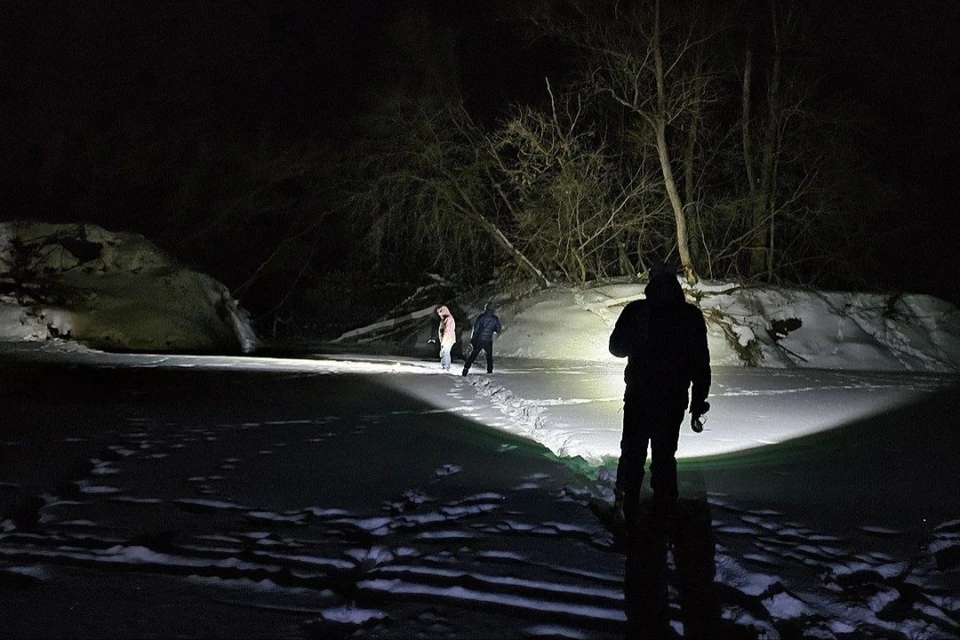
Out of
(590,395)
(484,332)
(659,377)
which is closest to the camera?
(659,377)

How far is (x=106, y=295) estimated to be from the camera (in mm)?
23984

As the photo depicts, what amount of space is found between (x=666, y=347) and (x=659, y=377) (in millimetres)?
216

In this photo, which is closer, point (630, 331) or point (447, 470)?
point (630, 331)

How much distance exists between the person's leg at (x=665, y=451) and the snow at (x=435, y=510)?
319mm

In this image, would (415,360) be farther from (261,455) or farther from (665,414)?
(665,414)

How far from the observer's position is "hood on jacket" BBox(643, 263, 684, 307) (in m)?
5.58

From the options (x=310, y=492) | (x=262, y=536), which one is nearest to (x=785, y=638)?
(x=262, y=536)

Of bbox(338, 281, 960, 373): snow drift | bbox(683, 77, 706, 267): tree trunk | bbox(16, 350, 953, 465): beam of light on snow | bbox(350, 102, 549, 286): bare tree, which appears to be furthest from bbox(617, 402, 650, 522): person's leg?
bbox(350, 102, 549, 286): bare tree

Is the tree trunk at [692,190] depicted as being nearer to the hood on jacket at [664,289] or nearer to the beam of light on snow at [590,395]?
the beam of light on snow at [590,395]

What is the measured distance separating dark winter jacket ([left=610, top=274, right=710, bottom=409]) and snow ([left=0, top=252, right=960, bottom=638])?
973 millimetres

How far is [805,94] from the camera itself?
1039 inches

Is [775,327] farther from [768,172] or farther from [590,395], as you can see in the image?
[590,395]

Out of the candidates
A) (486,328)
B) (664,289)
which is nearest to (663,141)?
(486,328)

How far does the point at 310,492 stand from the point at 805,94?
82.7 feet
